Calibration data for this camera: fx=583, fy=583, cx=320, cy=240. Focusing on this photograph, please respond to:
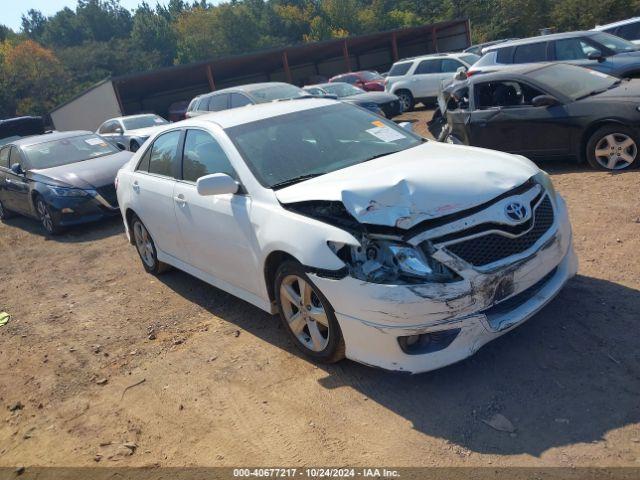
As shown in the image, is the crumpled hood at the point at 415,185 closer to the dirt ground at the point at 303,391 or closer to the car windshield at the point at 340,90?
the dirt ground at the point at 303,391

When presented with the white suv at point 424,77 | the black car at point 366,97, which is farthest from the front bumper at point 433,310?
the white suv at point 424,77

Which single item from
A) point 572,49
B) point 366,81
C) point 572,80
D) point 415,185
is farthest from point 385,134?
point 366,81

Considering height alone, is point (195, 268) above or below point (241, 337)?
above

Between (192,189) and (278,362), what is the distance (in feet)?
5.54

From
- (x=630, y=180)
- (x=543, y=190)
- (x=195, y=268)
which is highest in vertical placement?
(x=543, y=190)

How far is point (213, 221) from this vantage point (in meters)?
4.58

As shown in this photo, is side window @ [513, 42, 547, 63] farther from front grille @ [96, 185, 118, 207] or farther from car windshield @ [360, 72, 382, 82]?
car windshield @ [360, 72, 382, 82]

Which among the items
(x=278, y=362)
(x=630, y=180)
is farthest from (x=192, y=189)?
(x=630, y=180)

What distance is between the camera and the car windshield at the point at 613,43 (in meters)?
11.4

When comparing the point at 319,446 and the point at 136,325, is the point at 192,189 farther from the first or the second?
the point at 319,446

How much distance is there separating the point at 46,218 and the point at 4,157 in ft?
7.97

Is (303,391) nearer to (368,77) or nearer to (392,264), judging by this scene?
(392,264)

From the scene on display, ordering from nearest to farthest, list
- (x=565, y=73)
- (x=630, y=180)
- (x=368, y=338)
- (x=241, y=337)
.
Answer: (x=368, y=338) < (x=241, y=337) < (x=630, y=180) < (x=565, y=73)

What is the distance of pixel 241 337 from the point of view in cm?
463
